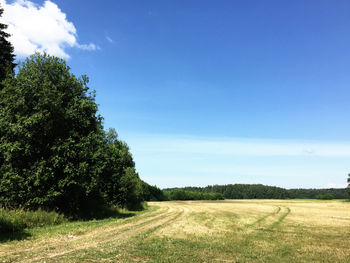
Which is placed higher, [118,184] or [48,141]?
[48,141]

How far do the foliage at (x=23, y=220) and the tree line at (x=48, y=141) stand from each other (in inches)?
87.6

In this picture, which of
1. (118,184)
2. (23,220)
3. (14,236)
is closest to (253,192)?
(118,184)

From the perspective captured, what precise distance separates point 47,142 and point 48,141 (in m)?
0.14

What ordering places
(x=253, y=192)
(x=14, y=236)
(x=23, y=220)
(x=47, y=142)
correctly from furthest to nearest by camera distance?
(x=253, y=192)
(x=47, y=142)
(x=23, y=220)
(x=14, y=236)

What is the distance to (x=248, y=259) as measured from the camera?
10172mm

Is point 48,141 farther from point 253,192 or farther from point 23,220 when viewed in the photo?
point 253,192

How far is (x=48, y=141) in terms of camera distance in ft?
76.8

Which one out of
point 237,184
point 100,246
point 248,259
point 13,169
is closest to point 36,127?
point 13,169

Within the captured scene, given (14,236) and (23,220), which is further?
(23,220)

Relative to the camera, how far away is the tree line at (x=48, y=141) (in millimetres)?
20922

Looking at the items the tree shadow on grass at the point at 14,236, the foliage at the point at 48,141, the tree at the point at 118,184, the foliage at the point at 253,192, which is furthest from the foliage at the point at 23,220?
the foliage at the point at 253,192

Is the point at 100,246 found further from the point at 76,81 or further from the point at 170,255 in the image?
the point at 76,81

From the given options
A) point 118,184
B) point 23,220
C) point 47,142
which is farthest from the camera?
point 118,184

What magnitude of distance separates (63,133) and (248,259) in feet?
69.8
